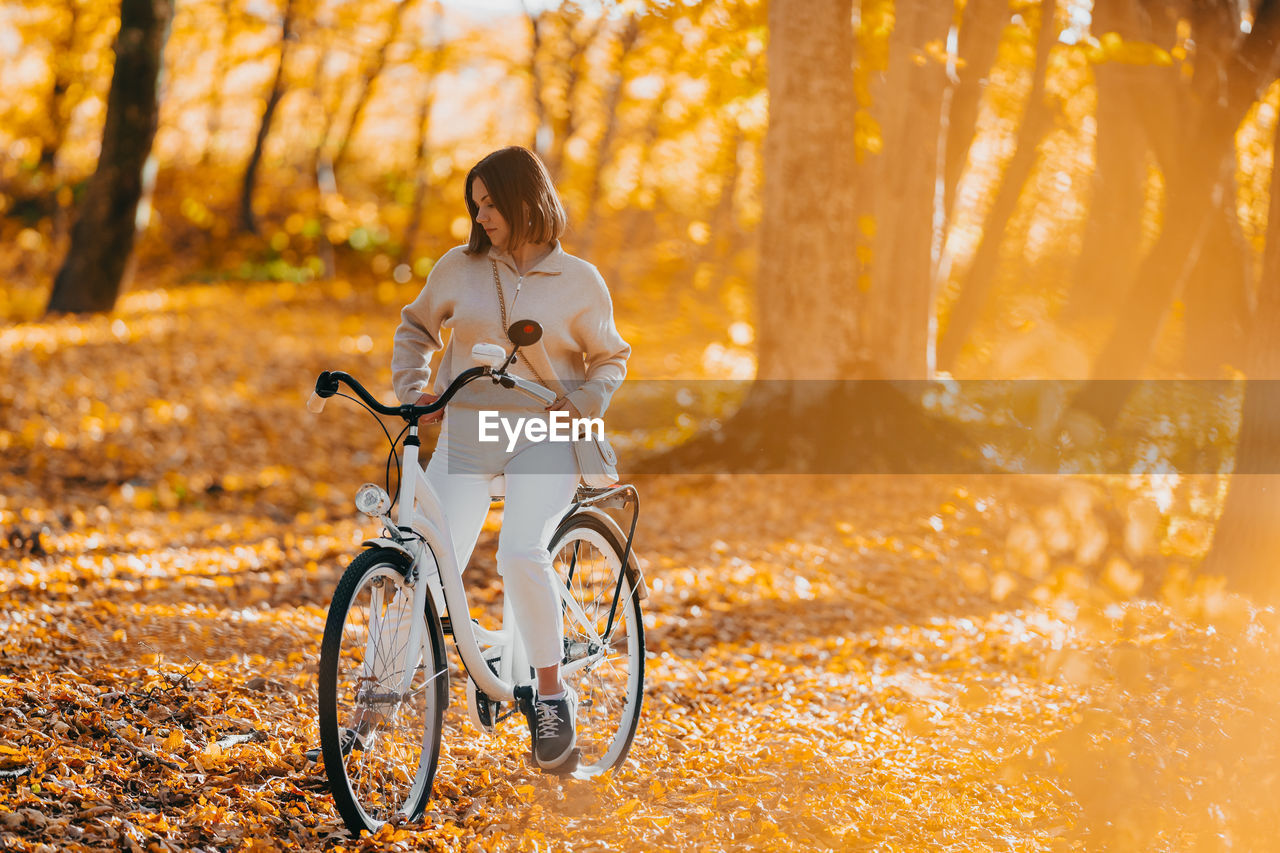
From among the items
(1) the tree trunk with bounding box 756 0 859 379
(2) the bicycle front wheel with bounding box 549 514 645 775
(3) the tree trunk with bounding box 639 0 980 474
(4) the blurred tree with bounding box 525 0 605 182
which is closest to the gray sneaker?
(2) the bicycle front wheel with bounding box 549 514 645 775

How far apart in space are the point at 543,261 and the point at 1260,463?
4473mm

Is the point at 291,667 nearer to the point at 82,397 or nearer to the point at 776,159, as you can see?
the point at 776,159

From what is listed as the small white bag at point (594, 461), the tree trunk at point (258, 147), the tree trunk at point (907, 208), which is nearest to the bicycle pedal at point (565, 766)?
the small white bag at point (594, 461)

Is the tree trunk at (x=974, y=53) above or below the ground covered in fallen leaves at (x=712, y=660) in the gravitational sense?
above

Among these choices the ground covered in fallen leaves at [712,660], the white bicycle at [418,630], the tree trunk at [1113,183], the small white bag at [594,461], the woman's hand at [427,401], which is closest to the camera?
the white bicycle at [418,630]

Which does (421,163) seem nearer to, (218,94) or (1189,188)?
(218,94)

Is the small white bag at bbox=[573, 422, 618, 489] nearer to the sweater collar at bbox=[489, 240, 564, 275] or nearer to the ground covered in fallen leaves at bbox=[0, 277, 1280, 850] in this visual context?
the sweater collar at bbox=[489, 240, 564, 275]

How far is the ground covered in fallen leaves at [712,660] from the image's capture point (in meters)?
3.50

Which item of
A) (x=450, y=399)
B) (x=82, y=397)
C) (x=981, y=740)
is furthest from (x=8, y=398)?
(x=981, y=740)

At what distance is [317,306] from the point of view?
18.9m

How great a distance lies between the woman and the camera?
10.6 feet

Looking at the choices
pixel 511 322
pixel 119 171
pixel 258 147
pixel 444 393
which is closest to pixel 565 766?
pixel 444 393

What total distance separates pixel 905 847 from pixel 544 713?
1.24m

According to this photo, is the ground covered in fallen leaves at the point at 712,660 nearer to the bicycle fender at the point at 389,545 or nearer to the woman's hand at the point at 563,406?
the bicycle fender at the point at 389,545
